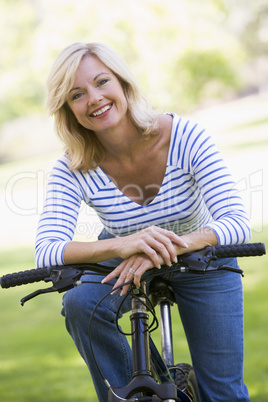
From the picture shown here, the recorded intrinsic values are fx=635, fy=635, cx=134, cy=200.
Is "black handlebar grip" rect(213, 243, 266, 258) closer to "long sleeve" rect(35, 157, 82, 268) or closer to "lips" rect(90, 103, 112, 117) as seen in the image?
"long sleeve" rect(35, 157, 82, 268)

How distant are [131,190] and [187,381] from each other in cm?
77

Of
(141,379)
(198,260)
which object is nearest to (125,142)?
(198,260)

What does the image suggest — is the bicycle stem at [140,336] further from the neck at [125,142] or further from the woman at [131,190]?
the neck at [125,142]

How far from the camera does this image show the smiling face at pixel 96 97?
246 centimetres

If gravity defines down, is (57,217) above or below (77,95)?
below

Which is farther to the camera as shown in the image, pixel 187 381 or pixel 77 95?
pixel 77 95

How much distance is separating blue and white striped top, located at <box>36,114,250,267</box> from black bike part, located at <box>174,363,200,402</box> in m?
0.55

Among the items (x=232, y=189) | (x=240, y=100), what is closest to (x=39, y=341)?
(x=232, y=189)

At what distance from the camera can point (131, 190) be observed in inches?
100

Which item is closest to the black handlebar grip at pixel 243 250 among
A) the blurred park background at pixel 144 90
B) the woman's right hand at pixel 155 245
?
the woman's right hand at pixel 155 245

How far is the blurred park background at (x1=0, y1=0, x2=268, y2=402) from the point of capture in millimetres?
4742

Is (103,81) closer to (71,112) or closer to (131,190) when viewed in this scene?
(71,112)

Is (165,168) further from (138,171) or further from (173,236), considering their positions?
(173,236)

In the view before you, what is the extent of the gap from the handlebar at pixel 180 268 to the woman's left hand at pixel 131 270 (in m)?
0.09
